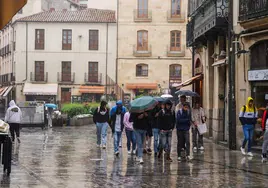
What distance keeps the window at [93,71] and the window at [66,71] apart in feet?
6.44

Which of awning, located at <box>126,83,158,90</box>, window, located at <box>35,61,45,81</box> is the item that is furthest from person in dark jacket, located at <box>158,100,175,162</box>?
window, located at <box>35,61,45,81</box>

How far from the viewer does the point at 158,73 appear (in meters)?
56.6

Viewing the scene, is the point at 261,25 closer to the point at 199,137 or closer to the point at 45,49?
the point at 199,137

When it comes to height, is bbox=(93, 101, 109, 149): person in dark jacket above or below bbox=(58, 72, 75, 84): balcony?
below

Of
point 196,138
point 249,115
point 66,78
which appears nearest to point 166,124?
point 249,115

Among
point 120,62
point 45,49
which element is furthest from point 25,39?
point 120,62

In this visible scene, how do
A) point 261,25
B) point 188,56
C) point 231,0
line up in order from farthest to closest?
point 188,56 < point 231,0 < point 261,25

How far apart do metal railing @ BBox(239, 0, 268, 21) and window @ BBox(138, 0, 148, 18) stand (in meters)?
37.0

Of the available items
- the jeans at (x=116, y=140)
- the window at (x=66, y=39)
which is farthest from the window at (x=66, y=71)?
the jeans at (x=116, y=140)

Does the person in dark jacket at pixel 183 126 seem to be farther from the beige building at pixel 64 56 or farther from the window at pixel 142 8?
the beige building at pixel 64 56

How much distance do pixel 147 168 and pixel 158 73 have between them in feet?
140

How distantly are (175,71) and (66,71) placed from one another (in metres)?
10.7

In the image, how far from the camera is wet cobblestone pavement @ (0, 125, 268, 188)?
11.6m

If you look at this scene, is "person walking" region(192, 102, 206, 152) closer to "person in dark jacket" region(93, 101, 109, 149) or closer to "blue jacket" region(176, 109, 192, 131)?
"blue jacket" region(176, 109, 192, 131)
